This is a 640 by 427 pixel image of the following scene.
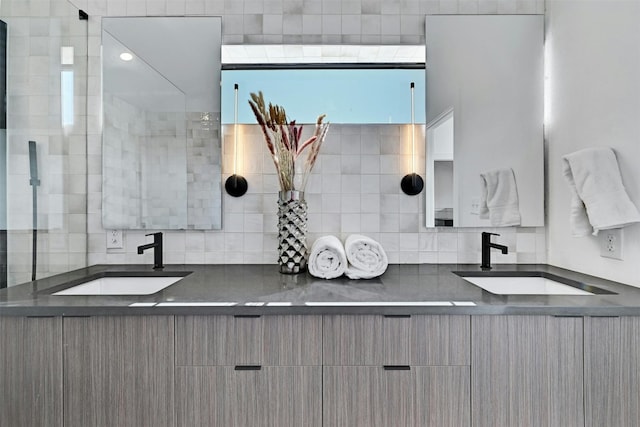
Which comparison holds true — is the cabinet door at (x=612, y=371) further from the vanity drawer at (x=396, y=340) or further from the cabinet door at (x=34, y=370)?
the cabinet door at (x=34, y=370)

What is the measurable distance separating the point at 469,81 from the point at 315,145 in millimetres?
829

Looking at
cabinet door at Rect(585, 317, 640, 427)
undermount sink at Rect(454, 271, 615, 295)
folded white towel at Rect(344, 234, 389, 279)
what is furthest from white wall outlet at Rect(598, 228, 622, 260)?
folded white towel at Rect(344, 234, 389, 279)

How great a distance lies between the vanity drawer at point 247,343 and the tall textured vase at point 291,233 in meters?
0.46

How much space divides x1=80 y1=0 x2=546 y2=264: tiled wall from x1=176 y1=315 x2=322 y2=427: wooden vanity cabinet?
2.31ft

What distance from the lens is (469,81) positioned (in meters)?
1.81

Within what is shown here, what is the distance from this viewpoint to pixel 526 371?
114 cm

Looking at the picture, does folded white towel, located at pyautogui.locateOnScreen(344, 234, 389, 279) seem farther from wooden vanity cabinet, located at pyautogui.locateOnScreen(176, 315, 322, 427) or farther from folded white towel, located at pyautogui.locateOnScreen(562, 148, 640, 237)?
folded white towel, located at pyautogui.locateOnScreen(562, 148, 640, 237)

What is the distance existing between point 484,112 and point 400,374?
131 cm

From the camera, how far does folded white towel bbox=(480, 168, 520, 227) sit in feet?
5.93

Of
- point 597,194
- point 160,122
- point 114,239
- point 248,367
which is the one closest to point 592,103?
point 597,194

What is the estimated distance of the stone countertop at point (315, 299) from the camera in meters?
1.13

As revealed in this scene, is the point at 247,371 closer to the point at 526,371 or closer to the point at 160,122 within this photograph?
the point at 526,371

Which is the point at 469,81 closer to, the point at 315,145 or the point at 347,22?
→ the point at 347,22

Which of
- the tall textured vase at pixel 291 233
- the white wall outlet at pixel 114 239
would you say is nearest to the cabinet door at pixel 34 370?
the white wall outlet at pixel 114 239
